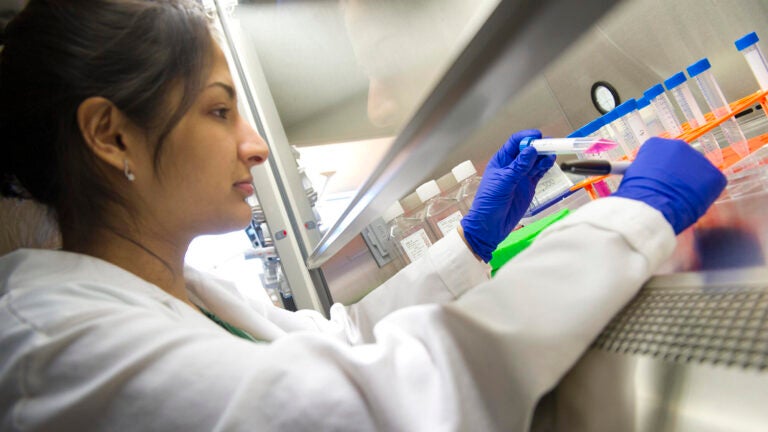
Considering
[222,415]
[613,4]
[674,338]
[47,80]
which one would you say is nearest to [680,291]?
[674,338]

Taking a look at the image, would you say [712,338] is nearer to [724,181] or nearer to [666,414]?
[666,414]

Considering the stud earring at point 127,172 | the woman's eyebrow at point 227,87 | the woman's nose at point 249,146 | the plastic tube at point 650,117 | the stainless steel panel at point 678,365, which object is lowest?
the stainless steel panel at point 678,365

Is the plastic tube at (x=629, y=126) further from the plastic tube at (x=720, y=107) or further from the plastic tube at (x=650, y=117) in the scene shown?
the plastic tube at (x=720, y=107)

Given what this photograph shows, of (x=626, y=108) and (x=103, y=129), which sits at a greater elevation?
(x=103, y=129)

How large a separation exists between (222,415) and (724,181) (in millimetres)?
780

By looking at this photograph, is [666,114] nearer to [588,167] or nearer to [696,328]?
[588,167]

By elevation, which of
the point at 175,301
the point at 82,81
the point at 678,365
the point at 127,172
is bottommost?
the point at 678,365

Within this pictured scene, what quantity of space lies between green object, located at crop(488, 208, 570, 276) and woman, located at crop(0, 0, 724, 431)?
0.51 m

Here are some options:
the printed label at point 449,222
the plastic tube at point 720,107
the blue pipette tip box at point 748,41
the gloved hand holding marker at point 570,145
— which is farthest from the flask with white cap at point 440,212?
the blue pipette tip box at point 748,41

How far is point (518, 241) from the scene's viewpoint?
1.20 meters

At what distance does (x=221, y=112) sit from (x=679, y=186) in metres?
0.87

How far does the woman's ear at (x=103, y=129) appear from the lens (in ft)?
2.67

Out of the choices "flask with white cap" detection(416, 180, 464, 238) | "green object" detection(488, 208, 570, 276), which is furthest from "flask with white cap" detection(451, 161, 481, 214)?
"green object" detection(488, 208, 570, 276)

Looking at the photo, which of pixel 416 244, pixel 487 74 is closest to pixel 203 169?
pixel 487 74
